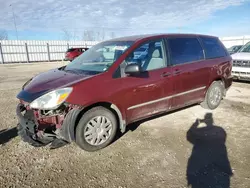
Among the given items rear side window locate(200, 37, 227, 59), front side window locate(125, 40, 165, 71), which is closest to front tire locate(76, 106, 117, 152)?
front side window locate(125, 40, 165, 71)

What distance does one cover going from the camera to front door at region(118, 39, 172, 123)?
3.55 metres

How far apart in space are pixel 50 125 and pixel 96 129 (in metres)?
0.70

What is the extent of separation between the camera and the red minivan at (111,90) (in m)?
3.03

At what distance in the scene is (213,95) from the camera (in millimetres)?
5195

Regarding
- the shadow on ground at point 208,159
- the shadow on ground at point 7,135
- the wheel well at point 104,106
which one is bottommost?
the shadow on ground at point 208,159

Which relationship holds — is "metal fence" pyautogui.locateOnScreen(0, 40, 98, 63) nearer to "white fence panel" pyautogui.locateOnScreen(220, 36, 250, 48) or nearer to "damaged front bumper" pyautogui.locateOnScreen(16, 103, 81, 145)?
"white fence panel" pyautogui.locateOnScreen(220, 36, 250, 48)

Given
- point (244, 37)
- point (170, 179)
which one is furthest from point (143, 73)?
point (244, 37)

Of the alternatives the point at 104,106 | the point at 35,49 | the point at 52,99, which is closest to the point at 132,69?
the point at 104,106

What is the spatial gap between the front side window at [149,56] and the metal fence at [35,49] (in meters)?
23.3

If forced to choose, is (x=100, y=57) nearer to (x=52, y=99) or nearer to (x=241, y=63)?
(x=52, y=99)

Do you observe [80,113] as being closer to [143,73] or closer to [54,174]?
[54,174]

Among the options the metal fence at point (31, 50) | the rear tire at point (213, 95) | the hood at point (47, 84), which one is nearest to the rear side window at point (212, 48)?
the rear tire at point (213, 95)

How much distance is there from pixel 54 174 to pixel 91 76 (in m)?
1.49

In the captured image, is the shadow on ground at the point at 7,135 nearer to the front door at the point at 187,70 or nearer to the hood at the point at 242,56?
the front door at the point at 187,70
